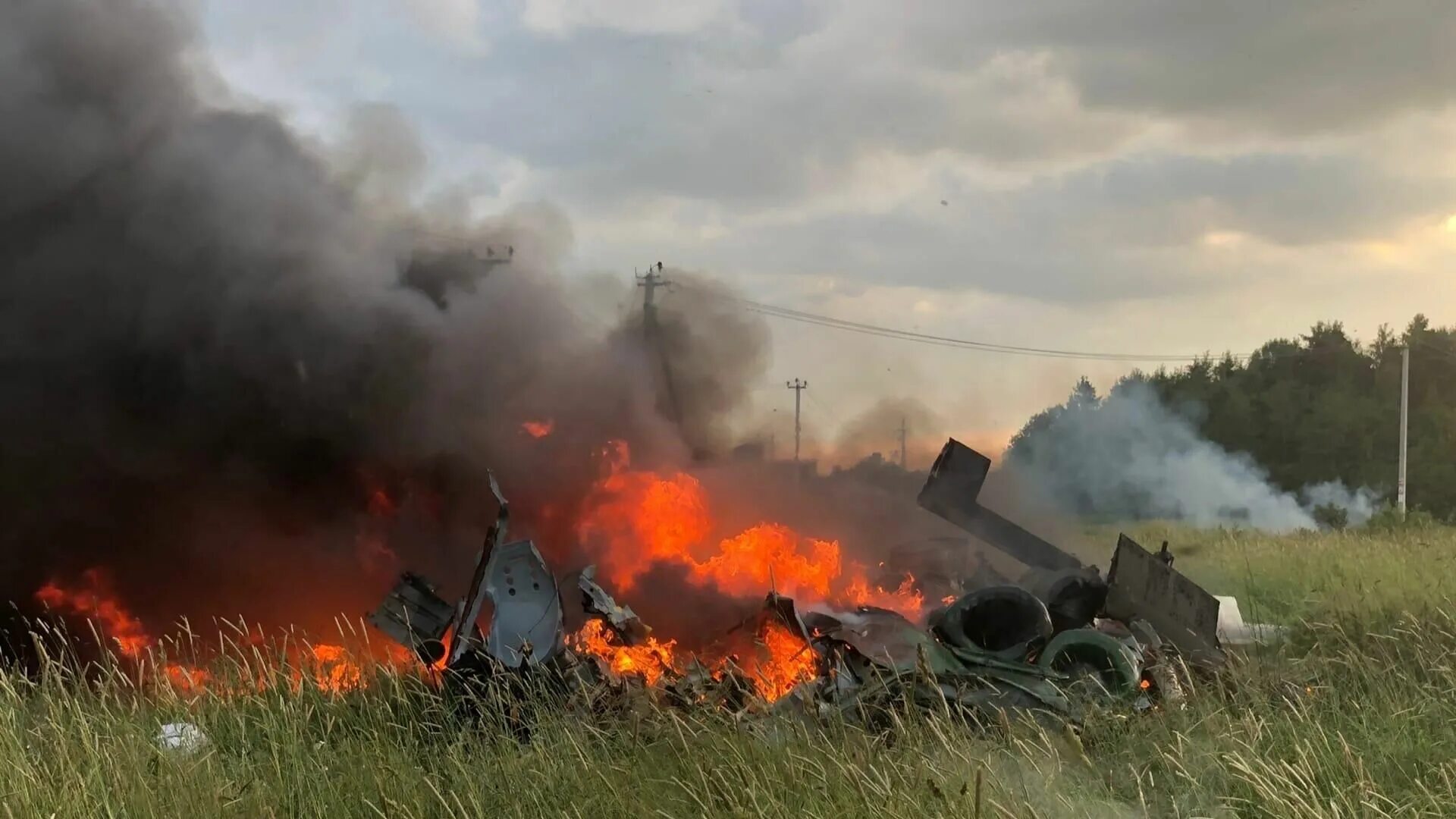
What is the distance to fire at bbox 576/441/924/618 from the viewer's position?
36.7ft

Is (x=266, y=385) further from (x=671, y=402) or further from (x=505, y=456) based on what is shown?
(x=671, y=402)

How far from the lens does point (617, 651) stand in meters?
8.46

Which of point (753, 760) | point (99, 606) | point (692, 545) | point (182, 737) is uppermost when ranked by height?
point (753, 760)

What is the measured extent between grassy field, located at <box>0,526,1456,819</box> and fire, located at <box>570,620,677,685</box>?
4.94 ft

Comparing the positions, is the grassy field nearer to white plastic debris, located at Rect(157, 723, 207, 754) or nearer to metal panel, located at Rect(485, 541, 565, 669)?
white plastic debris, located at Rect(157, 723, 207, 754)

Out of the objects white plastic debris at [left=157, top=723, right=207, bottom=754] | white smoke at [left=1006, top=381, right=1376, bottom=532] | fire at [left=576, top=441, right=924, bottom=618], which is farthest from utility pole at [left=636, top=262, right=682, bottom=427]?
white smoke at [left=1006, top=381, right=1376, bottom=532]

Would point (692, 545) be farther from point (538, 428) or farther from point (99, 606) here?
point (99, 606)

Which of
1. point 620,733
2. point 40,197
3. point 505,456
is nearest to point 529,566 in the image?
point 620,733

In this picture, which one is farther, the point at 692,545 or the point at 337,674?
the point at 692,545

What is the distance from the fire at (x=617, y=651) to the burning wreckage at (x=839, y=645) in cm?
1

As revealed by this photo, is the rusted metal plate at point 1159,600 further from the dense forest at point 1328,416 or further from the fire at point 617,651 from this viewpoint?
the dense forest at point 1328,416

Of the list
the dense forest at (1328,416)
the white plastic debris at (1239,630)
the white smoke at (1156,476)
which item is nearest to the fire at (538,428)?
the white plastic debris at (1239,630)

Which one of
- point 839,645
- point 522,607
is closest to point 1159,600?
point 839,645

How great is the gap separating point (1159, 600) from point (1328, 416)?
41.1m
